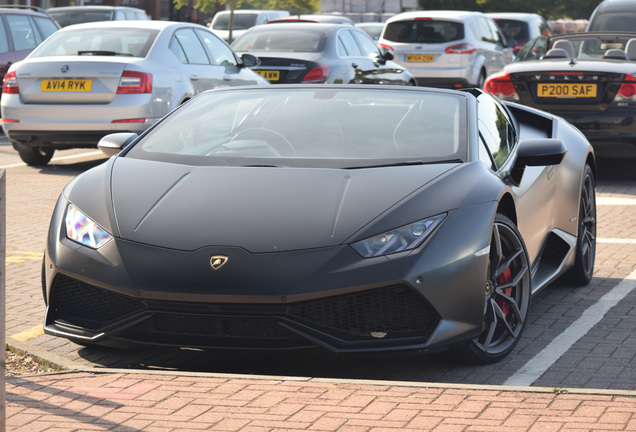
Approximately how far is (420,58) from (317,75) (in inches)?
273

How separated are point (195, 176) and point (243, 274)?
83 cm

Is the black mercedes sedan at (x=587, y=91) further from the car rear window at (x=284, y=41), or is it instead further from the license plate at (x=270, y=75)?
the car rear window at (x=284, y=41)

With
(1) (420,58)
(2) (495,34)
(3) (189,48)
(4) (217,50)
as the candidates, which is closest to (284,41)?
(4) (217,50)

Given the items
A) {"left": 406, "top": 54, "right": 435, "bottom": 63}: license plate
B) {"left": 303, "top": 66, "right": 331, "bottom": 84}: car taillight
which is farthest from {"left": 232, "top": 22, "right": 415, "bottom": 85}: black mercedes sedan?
{"left": 406, "top": 54, "right": 435, "bottom": 63}: license plate

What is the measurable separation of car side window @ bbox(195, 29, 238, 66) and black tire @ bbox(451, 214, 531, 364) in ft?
28.2

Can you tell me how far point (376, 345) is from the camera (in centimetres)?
447

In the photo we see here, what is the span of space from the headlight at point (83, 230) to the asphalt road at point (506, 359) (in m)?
0.55

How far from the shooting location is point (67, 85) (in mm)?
11758

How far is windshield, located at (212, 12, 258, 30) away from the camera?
116ft

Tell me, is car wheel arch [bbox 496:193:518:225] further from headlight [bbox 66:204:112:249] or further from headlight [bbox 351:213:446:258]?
headlight [bbox 66:204:112:249]

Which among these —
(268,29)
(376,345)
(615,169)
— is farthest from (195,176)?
(268,29)

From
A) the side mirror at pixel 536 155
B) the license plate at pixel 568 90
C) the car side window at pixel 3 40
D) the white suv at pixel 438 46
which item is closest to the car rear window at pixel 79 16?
the car side window at pixel 3 40

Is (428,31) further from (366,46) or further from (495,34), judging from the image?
(366,46)

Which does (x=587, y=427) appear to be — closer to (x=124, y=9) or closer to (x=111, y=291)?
(x=111, y=291)
